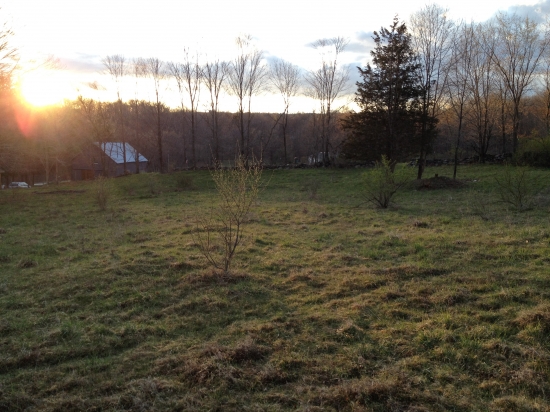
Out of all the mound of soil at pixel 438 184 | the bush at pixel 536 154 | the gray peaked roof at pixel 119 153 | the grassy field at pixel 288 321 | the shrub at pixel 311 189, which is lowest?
the grassy field at pixel 288 321

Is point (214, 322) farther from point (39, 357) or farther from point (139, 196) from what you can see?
point (139, 196)

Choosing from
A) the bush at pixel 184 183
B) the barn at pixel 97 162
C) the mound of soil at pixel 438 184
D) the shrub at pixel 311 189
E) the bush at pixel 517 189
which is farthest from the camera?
the barn at pixel 97 162

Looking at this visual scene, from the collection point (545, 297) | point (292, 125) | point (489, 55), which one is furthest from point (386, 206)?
point (292, 125)

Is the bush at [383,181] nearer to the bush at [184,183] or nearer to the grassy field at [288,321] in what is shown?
the grassy field at [288,321]

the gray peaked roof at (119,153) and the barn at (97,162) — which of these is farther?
the gray peaked roof at (119,153)

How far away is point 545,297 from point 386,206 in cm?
907

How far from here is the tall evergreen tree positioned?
22953 mm

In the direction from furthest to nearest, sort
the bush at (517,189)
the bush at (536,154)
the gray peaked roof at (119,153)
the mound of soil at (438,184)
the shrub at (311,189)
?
1. the gray peaked roof at (119,153)
2. the bush at (536,154)
3. the mound of soil at (438,184)
4. the shrub at (311,189)
5. the bush at (517,189)

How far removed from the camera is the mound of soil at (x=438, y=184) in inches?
731

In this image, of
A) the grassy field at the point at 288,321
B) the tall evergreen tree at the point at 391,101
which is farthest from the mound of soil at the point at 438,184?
the grassy field at the point at 288,321

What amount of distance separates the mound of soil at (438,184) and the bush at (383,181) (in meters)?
5.71

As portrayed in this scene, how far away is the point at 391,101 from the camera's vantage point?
23.2 meters

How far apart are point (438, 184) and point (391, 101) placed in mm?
6977

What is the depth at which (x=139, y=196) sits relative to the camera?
21469mm
